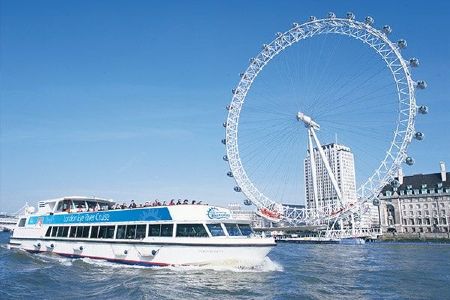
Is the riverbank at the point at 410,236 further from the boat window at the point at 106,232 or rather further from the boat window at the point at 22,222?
the boat window at the point at 106,232

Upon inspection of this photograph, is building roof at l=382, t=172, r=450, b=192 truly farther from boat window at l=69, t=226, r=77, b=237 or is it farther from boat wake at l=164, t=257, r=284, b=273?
boat wake at l=164, t=257, r=284, b=273

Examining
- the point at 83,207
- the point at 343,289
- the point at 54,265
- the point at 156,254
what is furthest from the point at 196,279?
the point at 83,207

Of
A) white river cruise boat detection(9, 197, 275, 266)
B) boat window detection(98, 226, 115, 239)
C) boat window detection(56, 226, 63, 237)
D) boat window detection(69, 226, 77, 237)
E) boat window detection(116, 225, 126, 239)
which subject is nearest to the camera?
white river cruise boat detection(9, 197, 275, 266)

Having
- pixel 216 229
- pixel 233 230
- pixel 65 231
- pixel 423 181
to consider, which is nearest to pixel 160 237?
pixel 216 229

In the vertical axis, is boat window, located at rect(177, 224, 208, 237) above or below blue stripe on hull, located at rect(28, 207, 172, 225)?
below

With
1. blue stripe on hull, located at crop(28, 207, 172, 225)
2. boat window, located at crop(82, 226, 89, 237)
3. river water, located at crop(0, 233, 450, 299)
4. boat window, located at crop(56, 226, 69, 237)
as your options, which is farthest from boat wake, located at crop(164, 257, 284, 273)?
boat window, located at crop(56, 226, 69, 237)

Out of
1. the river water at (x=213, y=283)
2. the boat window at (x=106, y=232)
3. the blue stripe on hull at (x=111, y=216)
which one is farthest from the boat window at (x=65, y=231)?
the river water at (x=213, y=283)

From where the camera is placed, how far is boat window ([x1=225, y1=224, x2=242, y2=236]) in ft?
86.2

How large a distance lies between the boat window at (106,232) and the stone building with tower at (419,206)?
9637cm

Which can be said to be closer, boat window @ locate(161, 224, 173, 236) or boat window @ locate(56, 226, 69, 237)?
boat window @ locate(161, 224, 173, 236)

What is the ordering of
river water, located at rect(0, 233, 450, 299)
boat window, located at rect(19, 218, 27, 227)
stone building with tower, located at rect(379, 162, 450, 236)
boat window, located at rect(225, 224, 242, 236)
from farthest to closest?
stone building with tower, located at rect(379, 162, 450, 236)
boat window, located at rect(19, 218, 27, 227)
boat window, located at rect(225, 224, 242, 236)
river water, located at rect(0, 233, 450, 299)

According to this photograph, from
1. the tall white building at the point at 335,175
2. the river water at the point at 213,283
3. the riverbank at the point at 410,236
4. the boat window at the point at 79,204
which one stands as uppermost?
the tall white building at the point at 335,175

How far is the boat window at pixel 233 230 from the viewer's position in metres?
26.3

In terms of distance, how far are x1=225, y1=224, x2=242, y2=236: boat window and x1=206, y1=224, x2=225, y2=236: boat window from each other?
415 millimetres
